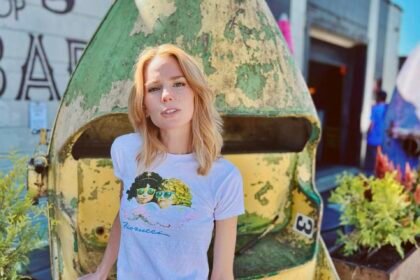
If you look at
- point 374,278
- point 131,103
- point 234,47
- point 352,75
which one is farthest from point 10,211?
point 352,75

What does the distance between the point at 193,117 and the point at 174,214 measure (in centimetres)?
31

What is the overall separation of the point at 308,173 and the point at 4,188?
1.36 metres

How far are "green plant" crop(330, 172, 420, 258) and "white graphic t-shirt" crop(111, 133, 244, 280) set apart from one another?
1.61 metres

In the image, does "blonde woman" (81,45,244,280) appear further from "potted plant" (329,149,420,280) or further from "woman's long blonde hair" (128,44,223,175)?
"potted plant" (329,149,420,280)

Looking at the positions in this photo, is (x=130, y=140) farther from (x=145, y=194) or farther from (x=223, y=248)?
(x=223, y=248)

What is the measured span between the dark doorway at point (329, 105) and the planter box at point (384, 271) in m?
6.32

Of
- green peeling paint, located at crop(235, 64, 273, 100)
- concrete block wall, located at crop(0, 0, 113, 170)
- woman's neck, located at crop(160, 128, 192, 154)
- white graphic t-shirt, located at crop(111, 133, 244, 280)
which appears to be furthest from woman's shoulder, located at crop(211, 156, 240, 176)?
concrete block wall, located at crop(0, 0, 113, 170)

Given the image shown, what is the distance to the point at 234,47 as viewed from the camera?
5.94 feet

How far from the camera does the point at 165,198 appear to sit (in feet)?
4.38

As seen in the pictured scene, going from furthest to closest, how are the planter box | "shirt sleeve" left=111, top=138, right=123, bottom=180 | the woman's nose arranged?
1. the planter box
2. "shirt sleeve" left=111, top=138, right=123, bottom=180
3. the woman's nose

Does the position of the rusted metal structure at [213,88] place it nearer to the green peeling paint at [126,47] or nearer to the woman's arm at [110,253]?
the green peeling paint at [126,47]

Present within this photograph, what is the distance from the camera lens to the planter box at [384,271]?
2.44 metres

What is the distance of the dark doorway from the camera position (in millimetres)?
9055

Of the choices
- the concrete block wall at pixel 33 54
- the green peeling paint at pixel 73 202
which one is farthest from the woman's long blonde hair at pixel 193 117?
the concrete block wall at pixel 33 54
